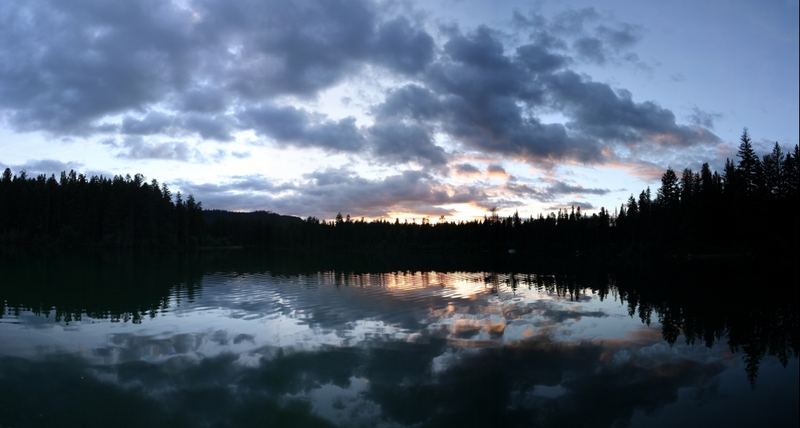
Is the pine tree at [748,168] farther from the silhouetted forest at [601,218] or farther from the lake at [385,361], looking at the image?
the lake at [385,361]

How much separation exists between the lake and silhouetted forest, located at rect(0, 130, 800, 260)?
59.2 m

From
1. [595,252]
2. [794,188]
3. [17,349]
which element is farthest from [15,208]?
[794,188]

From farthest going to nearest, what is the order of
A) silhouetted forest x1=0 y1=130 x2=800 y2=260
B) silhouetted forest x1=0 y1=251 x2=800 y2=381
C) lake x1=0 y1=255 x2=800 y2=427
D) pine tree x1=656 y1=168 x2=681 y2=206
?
1. pine tree x1=656 y1=168 x2=681 y2=206
2. silhouetted forest x1=0 y1=130 x2=800 y2=260
3. silhouetted forest x1=0 y1=251 x2=800 y2=381
4. lake x1=0 y1=255 x2=800 y2=427

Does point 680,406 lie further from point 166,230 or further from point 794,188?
point 166,230

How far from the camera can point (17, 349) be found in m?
20.6

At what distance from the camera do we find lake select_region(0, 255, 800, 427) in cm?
1473

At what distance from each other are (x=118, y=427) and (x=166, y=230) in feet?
509

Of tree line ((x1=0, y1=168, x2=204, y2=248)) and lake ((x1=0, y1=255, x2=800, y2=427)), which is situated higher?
tree line ((x1=0, y1=168, x2=204, y2=248))

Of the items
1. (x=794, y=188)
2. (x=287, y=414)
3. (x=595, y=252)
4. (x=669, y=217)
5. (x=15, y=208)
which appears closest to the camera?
(x=287, y=414)

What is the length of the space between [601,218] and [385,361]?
533 ft

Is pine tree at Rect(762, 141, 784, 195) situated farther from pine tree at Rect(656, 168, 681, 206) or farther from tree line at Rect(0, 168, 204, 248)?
tree line at Rect(0, 168, 204, 248)

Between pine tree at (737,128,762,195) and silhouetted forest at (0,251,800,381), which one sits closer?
silhouetted forest at (0,251,800,381)

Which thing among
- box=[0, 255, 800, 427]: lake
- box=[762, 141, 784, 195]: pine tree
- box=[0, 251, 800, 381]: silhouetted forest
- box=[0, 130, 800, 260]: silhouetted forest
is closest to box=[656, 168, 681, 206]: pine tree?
box=[0, 130, 800, 260]: silhouetted forest

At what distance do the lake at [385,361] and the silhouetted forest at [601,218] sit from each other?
5925cm
